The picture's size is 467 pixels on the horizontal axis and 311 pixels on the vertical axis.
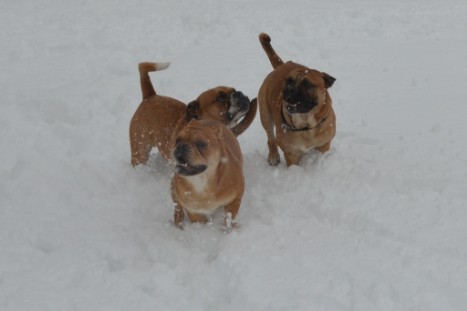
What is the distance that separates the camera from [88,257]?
166 inches

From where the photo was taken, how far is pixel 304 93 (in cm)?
511

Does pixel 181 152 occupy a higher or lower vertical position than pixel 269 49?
higher

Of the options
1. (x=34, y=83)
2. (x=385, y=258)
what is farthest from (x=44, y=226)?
(x=34, y=83)

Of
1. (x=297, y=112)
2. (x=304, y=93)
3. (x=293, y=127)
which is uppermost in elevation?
(x=304, y=93)

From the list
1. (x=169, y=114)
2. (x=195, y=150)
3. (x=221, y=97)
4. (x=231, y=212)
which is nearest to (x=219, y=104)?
(x=221, y=97)

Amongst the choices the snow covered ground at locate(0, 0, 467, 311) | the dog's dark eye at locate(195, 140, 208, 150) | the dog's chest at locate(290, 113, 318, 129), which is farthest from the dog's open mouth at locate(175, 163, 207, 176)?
the dog's chest at locate(290, 113, 318, 129)

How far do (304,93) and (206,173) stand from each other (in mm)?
1508

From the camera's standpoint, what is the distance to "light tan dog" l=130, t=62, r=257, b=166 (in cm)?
517

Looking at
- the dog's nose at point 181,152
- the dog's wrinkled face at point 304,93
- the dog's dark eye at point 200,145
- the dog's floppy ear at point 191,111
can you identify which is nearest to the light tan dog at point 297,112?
the dog's wrinkled face at point 304,93

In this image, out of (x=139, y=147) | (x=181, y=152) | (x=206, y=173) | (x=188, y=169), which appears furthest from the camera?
(x=139, y=147)

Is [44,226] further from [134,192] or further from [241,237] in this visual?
[241,237]

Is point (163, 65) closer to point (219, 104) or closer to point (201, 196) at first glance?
point (219, 104)

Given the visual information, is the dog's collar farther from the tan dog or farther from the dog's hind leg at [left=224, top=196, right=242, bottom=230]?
the dog's hind leg at [left=224, top=196, right=242, bottom=230]

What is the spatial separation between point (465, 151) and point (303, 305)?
9.04 feet
